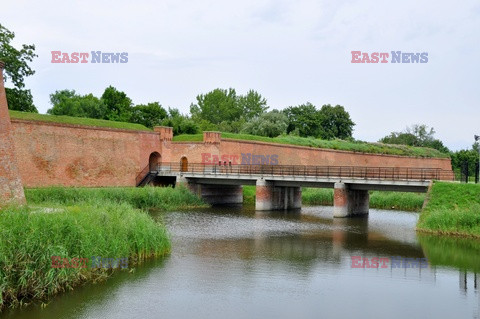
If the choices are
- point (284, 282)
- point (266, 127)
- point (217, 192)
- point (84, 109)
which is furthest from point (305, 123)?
point (284, 282)

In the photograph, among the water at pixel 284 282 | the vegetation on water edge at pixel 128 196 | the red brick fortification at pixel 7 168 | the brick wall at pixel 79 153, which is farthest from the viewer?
the brick wall at pixel 79 153

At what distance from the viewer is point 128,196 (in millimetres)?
27922

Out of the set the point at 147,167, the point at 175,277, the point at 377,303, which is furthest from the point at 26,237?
the point at 147,167

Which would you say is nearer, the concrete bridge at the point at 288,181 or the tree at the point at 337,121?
the concrete bridge at the point at 288,181

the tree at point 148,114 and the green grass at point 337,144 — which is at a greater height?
the tree at point 148,114

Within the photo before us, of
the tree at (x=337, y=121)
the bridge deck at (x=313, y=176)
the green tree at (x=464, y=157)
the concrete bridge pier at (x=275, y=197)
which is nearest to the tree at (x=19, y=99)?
the bridge deck at (x=313, y=176)

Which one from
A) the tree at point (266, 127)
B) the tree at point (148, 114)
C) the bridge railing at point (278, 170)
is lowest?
the bridge railing at point (278, 170)

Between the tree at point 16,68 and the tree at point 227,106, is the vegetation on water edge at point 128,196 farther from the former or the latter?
the tree at point 227,106

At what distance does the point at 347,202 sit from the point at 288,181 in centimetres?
418

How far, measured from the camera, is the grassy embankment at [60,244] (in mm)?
10250

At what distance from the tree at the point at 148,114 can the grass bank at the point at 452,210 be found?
3654 centimetres

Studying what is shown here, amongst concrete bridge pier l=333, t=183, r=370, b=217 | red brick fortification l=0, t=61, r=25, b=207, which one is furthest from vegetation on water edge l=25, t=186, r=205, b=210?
concrete bridge pier l=333, t=183, r=370, b=217

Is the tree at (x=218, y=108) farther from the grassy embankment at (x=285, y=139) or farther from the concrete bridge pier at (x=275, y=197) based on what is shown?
the concrete bridge pier at (x=275, y=197)

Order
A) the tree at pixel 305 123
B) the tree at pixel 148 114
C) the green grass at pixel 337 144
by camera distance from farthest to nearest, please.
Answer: the tree at pixel 305 123, the tree at pixel 148 114, the green grass at pixel 337 144
